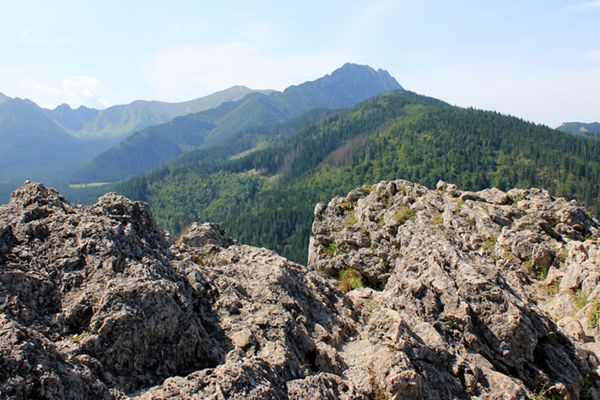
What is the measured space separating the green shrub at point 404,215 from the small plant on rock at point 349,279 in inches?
218

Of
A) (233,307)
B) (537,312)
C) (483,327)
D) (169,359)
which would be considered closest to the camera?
(169,359)

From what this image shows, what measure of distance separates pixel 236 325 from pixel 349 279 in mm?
11733

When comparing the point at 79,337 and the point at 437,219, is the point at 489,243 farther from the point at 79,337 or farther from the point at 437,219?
the point at 79,337

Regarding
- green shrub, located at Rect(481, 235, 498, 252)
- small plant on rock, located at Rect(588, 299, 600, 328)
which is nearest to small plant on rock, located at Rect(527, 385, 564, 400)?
small plant on rock, located at Rect(588, 299, 600, 328)

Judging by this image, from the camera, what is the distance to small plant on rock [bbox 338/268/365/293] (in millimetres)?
20073

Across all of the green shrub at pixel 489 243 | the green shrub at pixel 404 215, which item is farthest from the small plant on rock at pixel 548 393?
the green shrub at pixel 404 215

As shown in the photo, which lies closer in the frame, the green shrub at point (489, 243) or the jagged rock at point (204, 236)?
the jagged rock at point (204, 236)

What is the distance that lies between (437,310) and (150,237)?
24.4ft

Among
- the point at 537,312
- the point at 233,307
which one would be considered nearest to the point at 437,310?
the point at 537,312

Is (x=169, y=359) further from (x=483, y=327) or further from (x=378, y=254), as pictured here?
(x=378, y=254)

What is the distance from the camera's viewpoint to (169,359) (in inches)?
316

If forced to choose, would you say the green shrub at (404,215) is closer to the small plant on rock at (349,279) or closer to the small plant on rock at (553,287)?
the small plant on rock at (349,279)

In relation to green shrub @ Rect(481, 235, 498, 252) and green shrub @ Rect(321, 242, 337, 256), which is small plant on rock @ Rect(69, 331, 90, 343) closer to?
green shrub @ Rect(321, 242, 337, 256)

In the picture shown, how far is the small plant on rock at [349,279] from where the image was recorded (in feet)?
65.9
